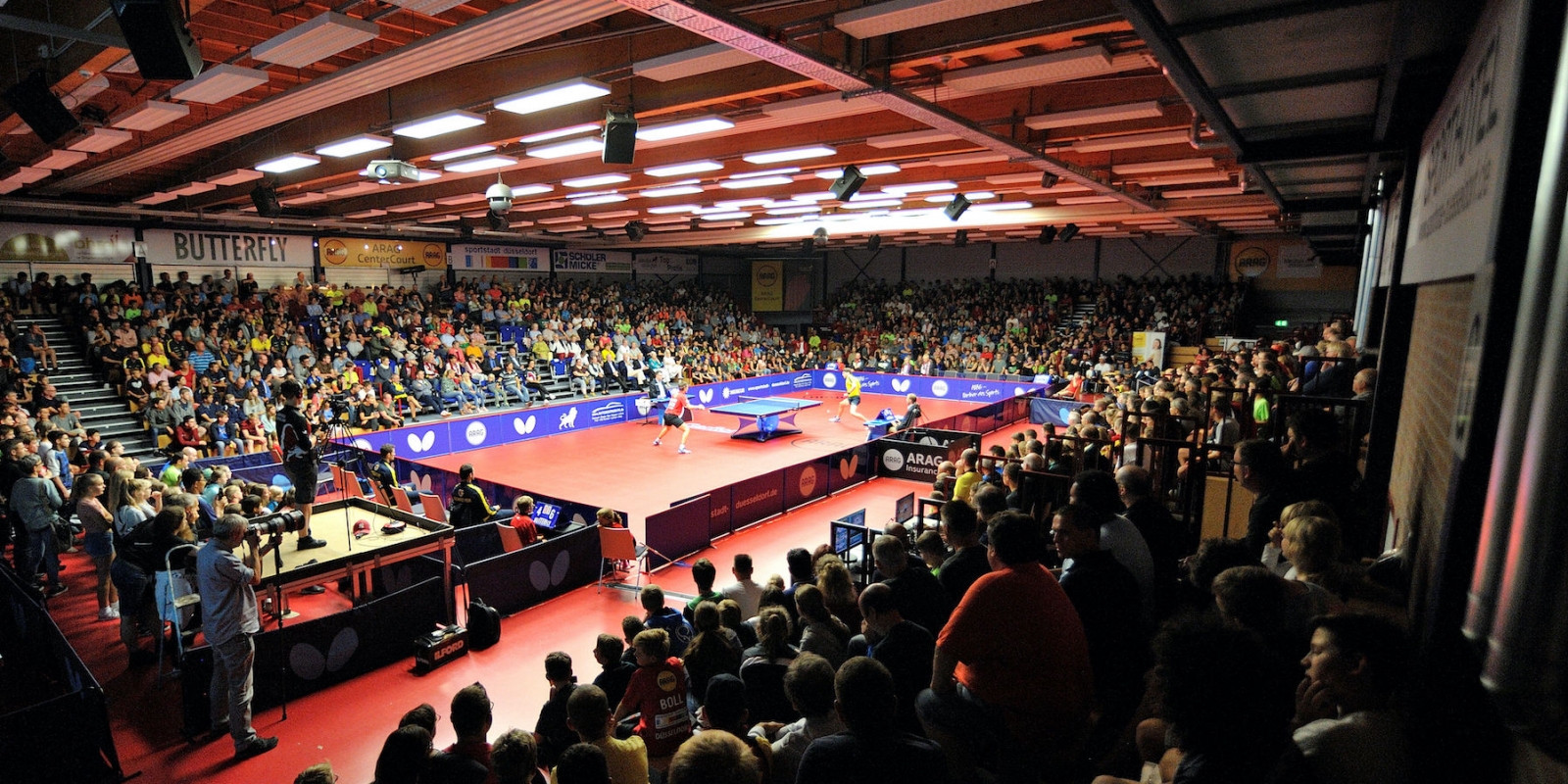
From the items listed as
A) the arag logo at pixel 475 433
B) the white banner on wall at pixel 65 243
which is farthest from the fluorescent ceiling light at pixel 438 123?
the white banner on wall at pixel 65 243

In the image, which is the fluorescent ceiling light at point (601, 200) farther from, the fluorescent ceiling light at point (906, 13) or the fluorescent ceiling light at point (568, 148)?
the fluorescent ceiling light at point (906, 13)

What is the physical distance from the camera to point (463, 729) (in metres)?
3.74

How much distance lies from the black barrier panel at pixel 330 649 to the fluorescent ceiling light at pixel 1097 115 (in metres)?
8.29

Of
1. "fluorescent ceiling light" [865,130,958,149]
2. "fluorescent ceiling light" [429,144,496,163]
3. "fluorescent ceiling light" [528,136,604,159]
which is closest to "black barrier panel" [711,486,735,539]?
"fluorescent ceiling light" [528,136,604,159]

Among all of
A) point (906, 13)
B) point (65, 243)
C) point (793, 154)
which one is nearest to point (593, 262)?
point (65, 243)

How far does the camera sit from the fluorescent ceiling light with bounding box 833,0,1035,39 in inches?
188

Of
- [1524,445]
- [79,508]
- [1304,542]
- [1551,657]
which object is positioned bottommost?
[79,508]

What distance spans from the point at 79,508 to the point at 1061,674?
10.3m

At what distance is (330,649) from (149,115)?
241 inches

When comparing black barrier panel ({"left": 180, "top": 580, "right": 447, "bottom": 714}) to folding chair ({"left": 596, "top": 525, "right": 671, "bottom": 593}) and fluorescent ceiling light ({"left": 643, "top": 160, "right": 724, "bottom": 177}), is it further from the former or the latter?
fluorescent ceiling light ({"left": 643, "top": 160, "right": 724, "bottom": 177})

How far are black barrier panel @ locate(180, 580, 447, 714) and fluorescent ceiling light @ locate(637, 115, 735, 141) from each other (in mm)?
5573

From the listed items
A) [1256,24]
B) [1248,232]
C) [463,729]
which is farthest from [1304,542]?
[1248,232]

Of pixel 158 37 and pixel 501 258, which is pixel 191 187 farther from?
pixel 501 258

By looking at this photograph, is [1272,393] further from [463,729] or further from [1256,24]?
[463,729]
